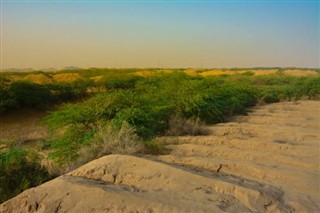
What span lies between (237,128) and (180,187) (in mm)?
7602

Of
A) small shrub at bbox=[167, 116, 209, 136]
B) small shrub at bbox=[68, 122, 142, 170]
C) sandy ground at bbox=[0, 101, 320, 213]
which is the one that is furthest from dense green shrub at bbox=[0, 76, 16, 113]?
sandy ground at bbox=[0, 101, 320, 213]

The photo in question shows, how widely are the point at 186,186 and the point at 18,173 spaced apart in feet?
9.36

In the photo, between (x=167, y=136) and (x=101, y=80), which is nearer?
(x=167, y=136)

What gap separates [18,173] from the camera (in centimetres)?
663

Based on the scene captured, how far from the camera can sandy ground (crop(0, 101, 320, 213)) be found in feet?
16.9

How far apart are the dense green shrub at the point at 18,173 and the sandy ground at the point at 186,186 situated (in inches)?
28.9

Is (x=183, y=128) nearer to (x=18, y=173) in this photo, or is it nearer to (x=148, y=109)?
(x=148, y=109)

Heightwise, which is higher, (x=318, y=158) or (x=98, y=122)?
(x=98, y=122)

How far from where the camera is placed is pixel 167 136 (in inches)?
472

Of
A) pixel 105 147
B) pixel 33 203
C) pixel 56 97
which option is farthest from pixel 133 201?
pixel 56 97

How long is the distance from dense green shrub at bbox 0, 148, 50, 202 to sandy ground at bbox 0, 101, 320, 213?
73 centimetres

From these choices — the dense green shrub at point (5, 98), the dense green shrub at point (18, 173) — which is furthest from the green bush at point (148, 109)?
the dense green shrub at point (5, 98)

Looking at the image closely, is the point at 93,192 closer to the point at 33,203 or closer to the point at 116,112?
the point at 33,203

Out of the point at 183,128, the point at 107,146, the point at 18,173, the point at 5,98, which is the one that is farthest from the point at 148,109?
the point at 5,98
